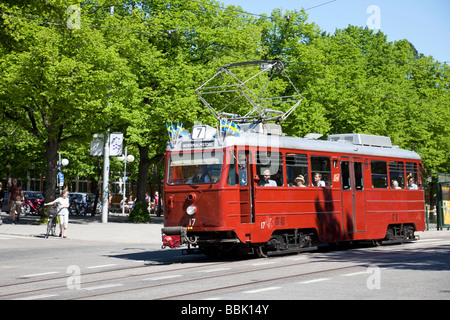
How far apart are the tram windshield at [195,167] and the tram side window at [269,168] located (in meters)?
1.09

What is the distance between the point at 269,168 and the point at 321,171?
2.24 metres

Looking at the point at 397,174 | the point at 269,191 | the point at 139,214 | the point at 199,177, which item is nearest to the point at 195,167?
the point at 199,177

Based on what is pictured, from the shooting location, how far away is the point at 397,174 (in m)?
21.4

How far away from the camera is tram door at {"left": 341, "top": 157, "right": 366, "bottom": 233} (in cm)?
1905

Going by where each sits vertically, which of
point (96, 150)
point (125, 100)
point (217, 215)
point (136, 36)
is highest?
point (136, 36)

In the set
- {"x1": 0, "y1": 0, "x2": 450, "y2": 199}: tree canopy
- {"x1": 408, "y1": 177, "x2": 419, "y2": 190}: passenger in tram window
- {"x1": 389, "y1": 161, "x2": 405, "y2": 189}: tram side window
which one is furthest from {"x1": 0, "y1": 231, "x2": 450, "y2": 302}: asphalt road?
{"x1": 0, "y1": 0, "x2": 450, "y2": 199}: tree canopy

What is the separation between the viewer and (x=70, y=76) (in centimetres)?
2880

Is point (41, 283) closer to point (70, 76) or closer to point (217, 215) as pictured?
point (217, 215)

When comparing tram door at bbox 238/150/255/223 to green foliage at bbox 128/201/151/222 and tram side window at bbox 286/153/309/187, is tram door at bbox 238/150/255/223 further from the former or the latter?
green foliage at bbox 128/201/151/222

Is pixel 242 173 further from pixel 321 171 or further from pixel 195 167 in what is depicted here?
pixel 321 171

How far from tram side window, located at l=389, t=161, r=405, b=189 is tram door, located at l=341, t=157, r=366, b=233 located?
5.90 ft

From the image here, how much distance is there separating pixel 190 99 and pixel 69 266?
732 inches
